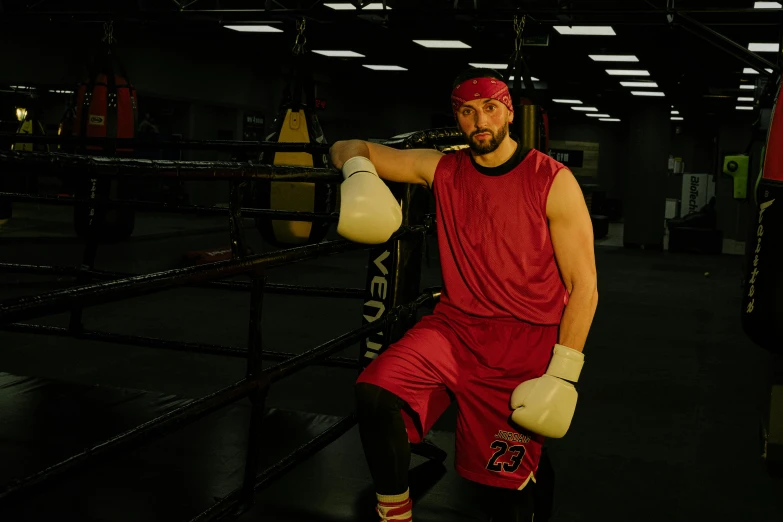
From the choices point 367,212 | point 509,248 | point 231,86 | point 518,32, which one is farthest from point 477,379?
point 231,86

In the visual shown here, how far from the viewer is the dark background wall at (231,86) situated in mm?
10625

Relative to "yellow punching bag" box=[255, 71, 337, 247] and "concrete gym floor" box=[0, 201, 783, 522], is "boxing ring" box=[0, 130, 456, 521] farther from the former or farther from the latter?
"yellow punching bag" box=[255, 71, 337, 247]

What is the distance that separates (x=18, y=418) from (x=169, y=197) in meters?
14.3

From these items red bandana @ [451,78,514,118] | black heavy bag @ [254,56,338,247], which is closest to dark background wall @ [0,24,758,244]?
black heavy bag @ [254,56,338,247]

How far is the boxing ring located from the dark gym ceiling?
2.45 m

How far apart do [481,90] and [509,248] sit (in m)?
0.39

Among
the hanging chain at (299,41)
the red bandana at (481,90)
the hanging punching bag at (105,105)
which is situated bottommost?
the red bandana at (481,90)

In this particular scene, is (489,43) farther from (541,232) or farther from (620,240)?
(541,232)

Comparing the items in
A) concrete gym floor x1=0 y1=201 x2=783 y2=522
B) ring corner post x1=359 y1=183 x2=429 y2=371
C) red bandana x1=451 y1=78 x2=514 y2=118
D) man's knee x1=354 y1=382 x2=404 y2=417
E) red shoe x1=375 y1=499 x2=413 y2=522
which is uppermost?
red bandana x1=451 y1=78 x2=514 y2=118

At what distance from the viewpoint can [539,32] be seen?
8.16m

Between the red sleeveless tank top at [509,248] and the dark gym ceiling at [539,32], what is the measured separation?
9.38 ft

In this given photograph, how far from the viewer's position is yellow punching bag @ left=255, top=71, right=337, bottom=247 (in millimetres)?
5648

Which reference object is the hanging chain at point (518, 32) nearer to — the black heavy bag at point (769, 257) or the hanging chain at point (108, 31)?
the black heavy bag at point (769, 257)

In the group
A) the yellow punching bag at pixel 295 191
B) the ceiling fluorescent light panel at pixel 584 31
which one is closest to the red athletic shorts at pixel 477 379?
the yellow punching bag at pixel 295 191
